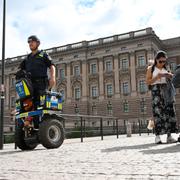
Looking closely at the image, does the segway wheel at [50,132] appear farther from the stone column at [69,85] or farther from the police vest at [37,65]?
the stone column at [69,85]

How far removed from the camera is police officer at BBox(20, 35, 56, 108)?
5641mm

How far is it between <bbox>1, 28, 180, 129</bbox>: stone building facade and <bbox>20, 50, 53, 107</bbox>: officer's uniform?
39.5 meters

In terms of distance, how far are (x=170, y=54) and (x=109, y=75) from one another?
997 centimetres

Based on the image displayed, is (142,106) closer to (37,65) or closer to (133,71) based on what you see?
(133,71)

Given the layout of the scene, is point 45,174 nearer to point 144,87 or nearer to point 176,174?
point 176,174

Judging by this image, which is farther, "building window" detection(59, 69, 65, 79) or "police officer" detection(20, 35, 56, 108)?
"building window" detection(59, 69, 65, 79)

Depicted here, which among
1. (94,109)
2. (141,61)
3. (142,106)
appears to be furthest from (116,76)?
(142,106)

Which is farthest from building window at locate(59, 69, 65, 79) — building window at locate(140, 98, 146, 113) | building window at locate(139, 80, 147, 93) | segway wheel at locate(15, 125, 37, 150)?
segway wheel at locate(15, 125, 37, 150)

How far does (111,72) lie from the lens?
49344 millimetres

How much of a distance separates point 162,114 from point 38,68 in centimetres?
246

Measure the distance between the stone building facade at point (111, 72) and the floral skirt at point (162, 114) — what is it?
3880cm

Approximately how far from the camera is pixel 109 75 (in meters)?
49.4

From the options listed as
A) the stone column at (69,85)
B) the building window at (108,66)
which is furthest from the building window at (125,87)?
the stone column at (69,85)

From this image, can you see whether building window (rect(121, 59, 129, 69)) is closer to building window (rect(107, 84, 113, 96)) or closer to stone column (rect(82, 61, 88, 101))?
building window (rect(107, 84, 113, 96))
